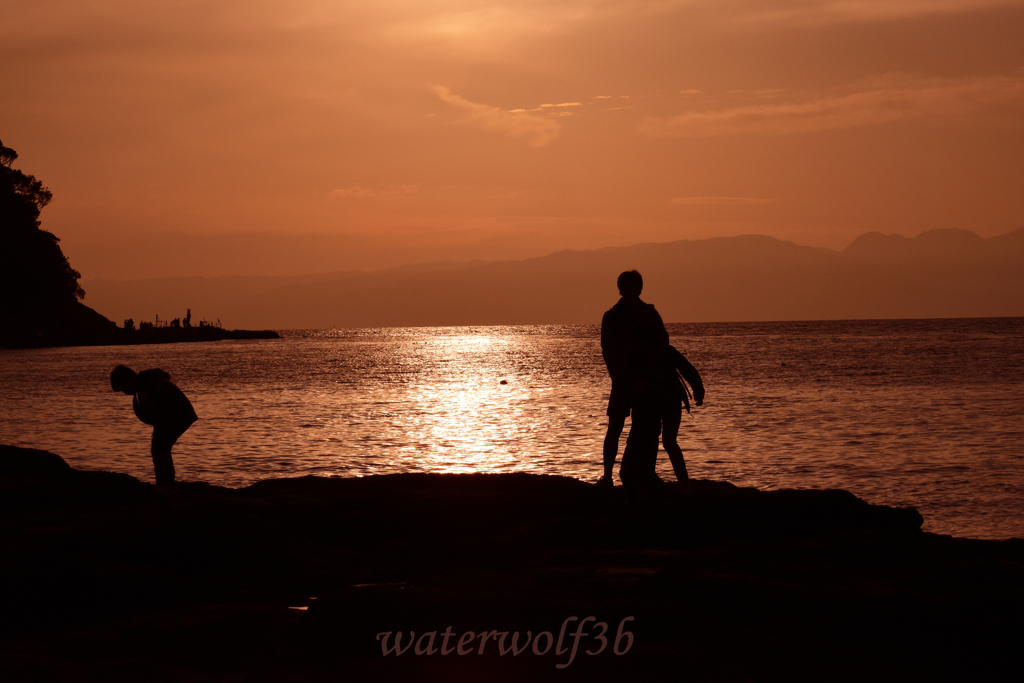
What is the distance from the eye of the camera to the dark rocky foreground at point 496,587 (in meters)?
5.04

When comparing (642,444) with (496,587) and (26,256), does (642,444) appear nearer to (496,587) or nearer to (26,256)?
(496,587)

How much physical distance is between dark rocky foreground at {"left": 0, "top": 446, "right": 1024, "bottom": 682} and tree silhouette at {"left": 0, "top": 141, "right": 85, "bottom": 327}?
338ft

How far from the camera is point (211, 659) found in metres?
5.41

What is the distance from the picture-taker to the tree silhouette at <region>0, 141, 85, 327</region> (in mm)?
98562

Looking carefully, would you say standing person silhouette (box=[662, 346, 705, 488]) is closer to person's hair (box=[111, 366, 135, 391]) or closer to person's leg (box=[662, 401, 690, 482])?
person's leg (box=[662, 401, 690, 482])

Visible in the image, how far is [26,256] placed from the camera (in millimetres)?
99938

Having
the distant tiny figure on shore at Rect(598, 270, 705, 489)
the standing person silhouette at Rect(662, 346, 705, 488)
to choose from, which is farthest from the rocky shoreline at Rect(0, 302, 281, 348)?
→ the distant tiny figure on shore at Rect(598, 270, 705, 489)

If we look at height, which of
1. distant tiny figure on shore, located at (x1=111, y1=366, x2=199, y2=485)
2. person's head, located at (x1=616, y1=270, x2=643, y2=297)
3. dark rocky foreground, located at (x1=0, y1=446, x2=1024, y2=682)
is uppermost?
person's head, located at (x1=616, y1=270, x2=643, y2=297)

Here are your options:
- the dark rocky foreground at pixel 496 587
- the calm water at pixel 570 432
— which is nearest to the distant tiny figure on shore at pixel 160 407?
the dark rocky foreground at pixel 496 587

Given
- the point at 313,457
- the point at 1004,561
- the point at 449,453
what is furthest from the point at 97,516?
the point at 449,453

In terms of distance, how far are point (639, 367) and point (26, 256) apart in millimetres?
108780

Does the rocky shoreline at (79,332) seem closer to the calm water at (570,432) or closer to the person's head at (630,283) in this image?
the calm water at (570,432)

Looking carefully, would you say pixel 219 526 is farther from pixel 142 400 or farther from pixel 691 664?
pixel 691 664

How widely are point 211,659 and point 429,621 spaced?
4.69 feet
